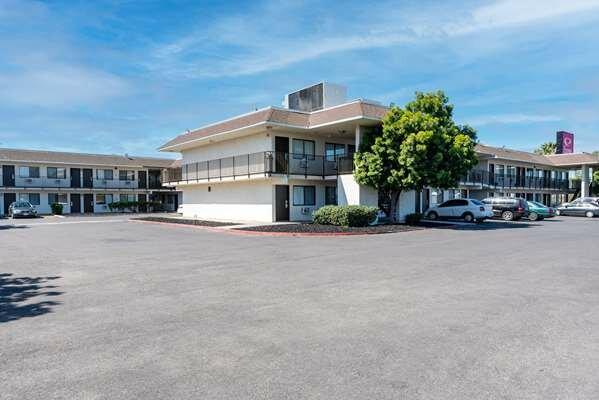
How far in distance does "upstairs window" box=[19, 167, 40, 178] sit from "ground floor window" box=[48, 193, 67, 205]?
253cm

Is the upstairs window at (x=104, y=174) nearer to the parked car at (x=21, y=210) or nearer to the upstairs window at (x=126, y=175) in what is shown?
the upstairs window at (x=126, y=175)

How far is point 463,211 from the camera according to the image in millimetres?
28141

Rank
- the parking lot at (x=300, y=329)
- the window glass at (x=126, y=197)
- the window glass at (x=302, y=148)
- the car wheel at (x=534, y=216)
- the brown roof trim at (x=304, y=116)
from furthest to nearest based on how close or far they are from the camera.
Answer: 1. the window glass at (x=126, y=197)
2. the car wheel at (x=534, y=216)
3. the window glass at (x=302, y=148)
4. the brown roof trim at (x=304, y=116)
5. the parking lot at (x=300, y=329)

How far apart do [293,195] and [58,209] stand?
28439 millimetres

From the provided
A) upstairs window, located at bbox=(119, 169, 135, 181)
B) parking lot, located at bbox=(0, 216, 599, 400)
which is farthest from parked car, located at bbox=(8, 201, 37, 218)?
parking lot, located at bbox=(0, 216, 599, 400)

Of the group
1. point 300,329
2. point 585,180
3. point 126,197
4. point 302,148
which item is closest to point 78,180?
point 126,197

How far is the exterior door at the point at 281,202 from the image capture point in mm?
26000

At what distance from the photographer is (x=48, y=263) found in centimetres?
1123

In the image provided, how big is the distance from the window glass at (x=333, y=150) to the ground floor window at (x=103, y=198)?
32.1 metres

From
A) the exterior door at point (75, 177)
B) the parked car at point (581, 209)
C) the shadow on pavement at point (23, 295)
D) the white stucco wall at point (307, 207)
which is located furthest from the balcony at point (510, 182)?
the exterior door at point (75, 177)

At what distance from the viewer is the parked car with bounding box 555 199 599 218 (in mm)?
34562

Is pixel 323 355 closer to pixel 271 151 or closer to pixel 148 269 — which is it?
pixel 148 269

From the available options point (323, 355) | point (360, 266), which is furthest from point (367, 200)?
point (323, 355)

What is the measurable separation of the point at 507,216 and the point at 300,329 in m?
28.9
